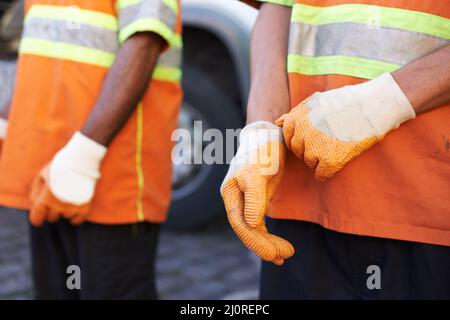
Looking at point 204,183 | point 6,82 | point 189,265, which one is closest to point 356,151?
point 6,82

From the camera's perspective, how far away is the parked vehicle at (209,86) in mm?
3422

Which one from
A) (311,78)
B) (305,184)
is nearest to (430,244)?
(305,184)

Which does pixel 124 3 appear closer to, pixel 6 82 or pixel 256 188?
pixel 6 82

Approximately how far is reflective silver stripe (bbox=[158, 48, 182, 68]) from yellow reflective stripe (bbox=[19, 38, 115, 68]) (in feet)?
0.60

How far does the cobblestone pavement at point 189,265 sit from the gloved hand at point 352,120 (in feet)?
5.69

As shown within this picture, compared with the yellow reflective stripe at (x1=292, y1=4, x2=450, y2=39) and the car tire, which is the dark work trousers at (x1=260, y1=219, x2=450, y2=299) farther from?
the car tire

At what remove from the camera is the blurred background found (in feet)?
10.3

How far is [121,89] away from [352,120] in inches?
28.5

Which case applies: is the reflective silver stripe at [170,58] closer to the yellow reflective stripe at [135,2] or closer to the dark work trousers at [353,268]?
the yellow reflective stripe at [135,2]

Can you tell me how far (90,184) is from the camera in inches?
64.9

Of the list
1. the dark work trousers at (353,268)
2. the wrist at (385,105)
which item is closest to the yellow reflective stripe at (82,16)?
the dark work trousers at (353,268)

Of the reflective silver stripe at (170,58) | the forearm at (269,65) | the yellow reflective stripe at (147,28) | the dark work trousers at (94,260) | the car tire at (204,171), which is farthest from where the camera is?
the car tire at (204,171)

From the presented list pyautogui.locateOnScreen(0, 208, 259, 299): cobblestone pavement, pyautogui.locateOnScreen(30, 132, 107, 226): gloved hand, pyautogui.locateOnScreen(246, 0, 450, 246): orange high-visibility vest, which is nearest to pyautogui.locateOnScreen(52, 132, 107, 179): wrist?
pyautogui.locateOnScreen(30, 132, 107, 226): gloved hand
